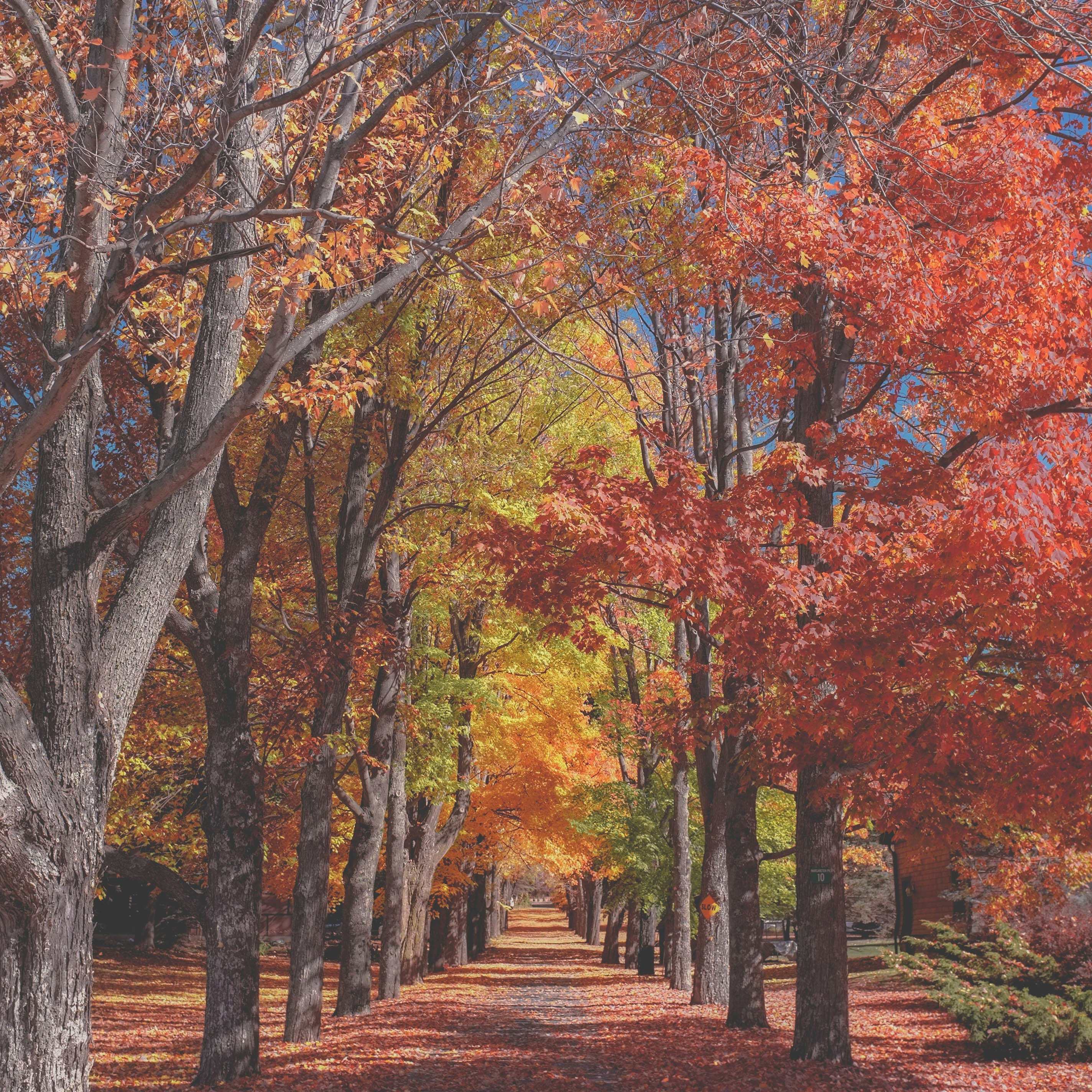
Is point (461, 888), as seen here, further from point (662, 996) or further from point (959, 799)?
point (959, 799)

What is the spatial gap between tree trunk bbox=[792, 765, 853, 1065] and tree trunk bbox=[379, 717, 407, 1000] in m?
9.73

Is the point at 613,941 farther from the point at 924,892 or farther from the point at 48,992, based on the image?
the point at 48,992

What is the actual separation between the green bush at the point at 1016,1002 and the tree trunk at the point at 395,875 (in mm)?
9769

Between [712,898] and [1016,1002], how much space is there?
6126mm

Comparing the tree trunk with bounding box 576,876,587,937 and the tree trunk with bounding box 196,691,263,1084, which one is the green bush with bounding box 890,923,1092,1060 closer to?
the tree trunk with bounding box 196,691,263,1084

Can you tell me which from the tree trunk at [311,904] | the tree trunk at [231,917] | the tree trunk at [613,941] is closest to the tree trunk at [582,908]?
the tree trunk at [613,941]

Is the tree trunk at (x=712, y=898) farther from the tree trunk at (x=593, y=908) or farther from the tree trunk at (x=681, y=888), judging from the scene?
the tree trunk at (x=593, y=908)

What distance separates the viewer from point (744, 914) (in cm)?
1402

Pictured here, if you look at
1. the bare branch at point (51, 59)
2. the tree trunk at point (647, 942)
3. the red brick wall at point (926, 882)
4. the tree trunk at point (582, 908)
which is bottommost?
the tree trunk at point (582, 908)

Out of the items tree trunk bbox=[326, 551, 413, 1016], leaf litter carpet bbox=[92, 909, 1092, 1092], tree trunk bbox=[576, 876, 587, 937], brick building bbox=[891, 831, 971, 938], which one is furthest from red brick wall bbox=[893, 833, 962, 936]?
tree trunk bbox=[576, 876, 587, 937]

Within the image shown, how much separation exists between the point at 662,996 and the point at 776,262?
580 inches

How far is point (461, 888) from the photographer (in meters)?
29.0

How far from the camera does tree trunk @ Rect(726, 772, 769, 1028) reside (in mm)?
13805

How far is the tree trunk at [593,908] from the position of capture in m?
41.8
